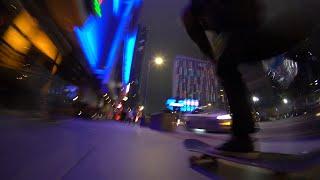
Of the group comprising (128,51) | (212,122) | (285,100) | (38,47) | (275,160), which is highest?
(128,51)

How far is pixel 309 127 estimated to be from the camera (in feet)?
5.76

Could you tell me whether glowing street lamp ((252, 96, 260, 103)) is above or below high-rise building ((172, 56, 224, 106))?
below

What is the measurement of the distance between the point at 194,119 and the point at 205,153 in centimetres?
1033

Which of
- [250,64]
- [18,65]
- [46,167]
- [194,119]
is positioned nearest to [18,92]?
[18,65]

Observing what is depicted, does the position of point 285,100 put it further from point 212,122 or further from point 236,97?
point 212,122

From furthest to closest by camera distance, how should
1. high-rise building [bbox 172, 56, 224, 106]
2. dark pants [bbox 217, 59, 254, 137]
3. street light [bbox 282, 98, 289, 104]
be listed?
high-rise building [bbox 172, 56, 224, 106] < dark pants [bbox 217, 59, 254, 137] < street light [bbox 282, 98, 289, 104]

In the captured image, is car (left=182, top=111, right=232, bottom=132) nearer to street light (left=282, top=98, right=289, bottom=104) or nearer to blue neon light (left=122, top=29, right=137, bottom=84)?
street light (left=282, top=98, right=289, bottom=104)

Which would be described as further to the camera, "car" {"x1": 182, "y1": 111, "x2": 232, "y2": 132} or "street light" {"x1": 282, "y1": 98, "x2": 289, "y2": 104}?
"car" {"x1": 182, "y1": 111, "x2": 232, "y2": 132}

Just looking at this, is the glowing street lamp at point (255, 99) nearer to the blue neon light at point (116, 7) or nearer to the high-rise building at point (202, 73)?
the high-rise building at point (202, 73)

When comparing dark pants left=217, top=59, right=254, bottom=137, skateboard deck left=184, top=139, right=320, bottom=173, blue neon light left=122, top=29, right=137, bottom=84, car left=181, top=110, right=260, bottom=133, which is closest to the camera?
skateboard deck left=184, top=139, right=320, bottom=173

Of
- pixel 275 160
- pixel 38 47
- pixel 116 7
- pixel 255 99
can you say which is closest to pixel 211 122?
pixel 38 47

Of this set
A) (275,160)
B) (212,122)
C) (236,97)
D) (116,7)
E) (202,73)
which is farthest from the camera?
(116,7)

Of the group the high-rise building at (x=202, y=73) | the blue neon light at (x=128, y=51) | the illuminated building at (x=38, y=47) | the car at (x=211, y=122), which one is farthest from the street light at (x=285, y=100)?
the blue neon light at (x=128, y=51)

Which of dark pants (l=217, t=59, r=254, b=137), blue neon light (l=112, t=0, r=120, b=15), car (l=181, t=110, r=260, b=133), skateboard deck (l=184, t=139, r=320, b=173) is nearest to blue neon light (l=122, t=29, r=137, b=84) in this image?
blue neon light (l=112, t=0, r=120, b=15)
